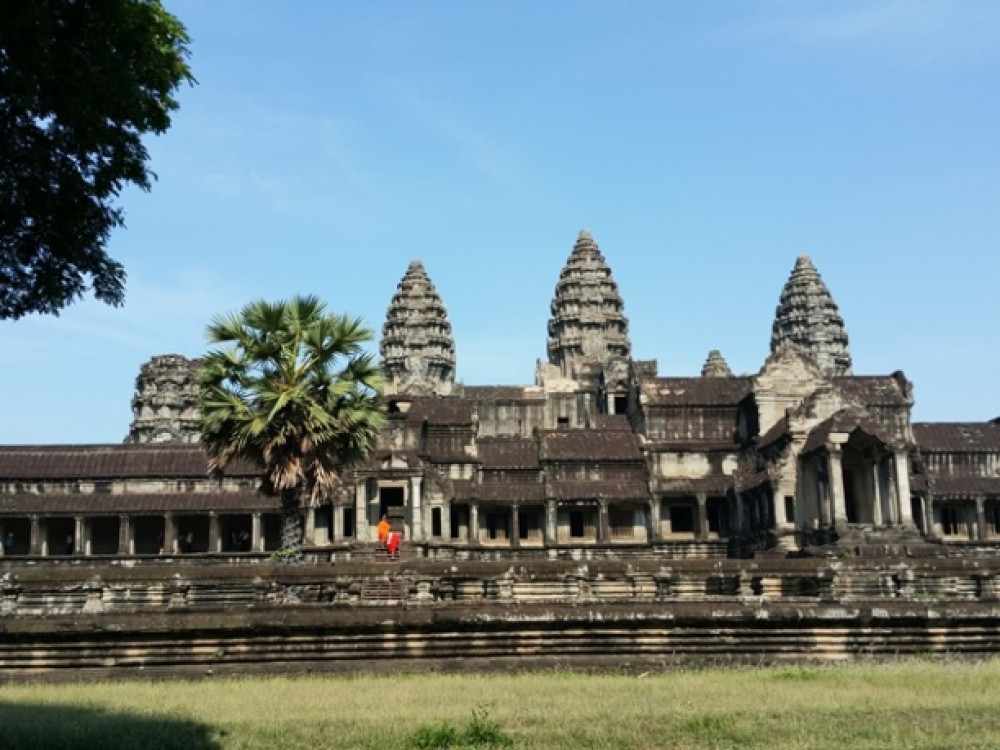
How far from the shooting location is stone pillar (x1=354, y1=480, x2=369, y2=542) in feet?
142

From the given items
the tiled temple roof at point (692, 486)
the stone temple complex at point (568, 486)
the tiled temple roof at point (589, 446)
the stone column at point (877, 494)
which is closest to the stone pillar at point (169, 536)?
the stone temple complex at point (568, 486)

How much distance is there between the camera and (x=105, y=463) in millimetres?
50344

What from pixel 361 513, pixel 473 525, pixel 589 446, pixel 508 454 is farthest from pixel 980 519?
pixel 361 513

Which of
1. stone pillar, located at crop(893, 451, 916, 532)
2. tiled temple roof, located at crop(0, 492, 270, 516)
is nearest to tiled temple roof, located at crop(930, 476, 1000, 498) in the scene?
stone pillar, located at crop(893, 451, 916, 532)

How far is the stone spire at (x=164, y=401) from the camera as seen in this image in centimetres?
7569

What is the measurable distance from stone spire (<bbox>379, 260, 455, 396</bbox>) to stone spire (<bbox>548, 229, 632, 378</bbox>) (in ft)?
33.3

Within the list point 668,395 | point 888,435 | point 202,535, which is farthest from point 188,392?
point 888,435

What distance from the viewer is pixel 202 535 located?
5309 centimetres

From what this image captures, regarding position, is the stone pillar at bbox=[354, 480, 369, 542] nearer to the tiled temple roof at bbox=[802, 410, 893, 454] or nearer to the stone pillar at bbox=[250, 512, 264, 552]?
the stone pillar at bbox=[250, 512, 264, 552]

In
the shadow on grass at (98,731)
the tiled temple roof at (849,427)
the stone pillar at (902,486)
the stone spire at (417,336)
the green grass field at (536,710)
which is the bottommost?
the green grass field at (536,710)

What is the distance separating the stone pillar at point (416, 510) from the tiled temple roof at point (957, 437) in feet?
85.1

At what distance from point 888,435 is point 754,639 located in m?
→ 27.8

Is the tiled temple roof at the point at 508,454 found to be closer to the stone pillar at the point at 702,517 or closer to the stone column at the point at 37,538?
the stone pillar at the point at 702,517

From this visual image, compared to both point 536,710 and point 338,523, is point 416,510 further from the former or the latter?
point 536,710
